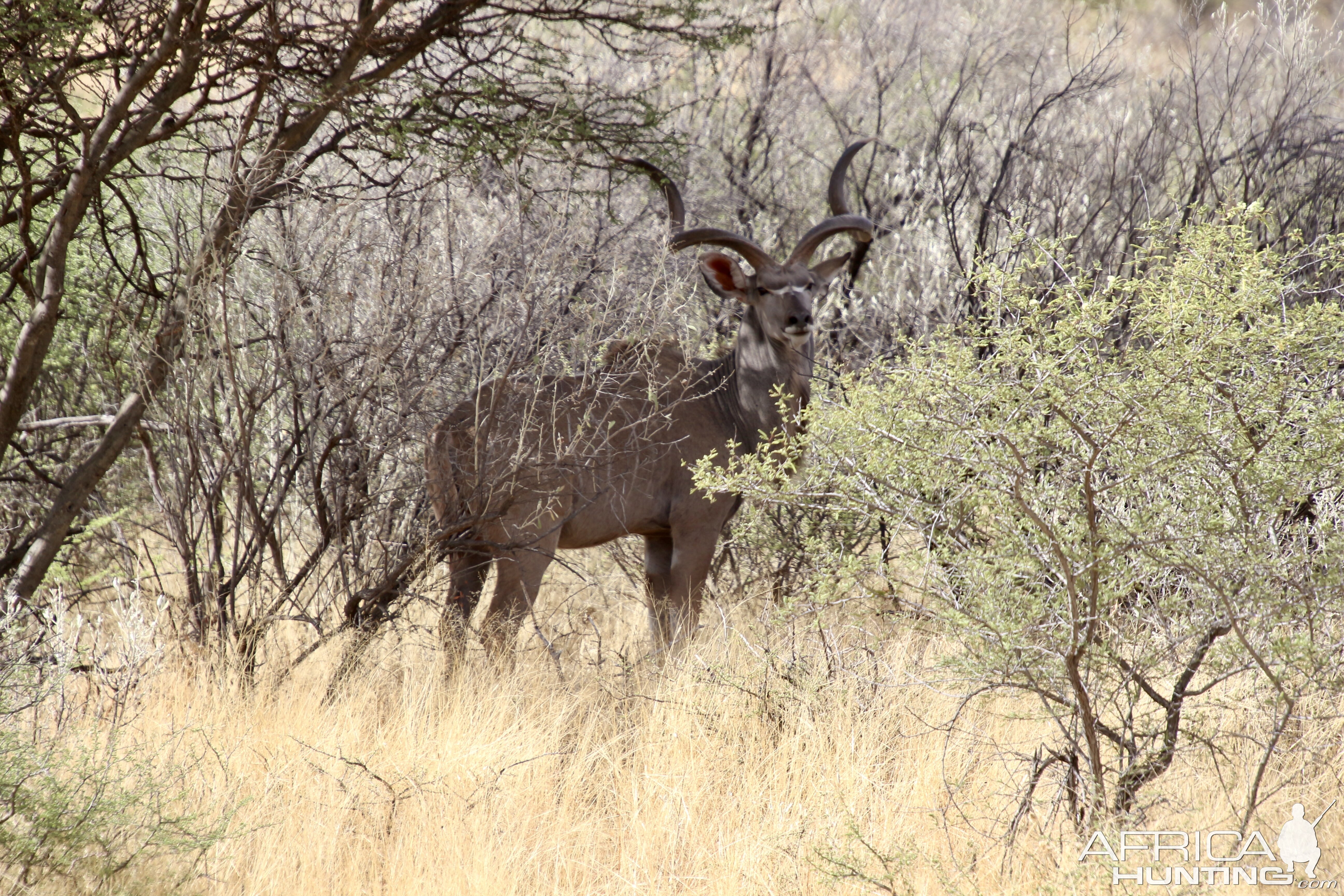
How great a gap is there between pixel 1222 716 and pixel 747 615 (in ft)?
10.4

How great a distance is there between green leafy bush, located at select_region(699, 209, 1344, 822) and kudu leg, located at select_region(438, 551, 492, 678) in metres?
2.04

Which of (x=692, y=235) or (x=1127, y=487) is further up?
(x=692, y=235)

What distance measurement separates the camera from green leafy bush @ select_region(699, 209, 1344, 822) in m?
3.45

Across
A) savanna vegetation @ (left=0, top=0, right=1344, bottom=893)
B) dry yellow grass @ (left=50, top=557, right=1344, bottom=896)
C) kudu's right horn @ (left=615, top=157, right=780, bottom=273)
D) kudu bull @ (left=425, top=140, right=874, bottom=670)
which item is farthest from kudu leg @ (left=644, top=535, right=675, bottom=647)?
kudu's right horn @ (left=615, top=157, right=780, bottom=273)

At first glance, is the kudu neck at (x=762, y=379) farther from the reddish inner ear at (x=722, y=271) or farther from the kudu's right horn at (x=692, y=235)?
the kudu's right horn at (x=692, y=235)

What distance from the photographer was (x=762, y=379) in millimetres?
6879

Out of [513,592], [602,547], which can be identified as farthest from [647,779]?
[602,547]

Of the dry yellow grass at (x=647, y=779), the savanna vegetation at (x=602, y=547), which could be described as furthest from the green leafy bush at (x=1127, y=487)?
the dry yellow grass at (x=647, y=779)

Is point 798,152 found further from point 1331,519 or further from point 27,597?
point 27,597

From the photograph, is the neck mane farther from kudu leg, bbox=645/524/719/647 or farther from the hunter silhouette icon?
the hunter silhouette icon

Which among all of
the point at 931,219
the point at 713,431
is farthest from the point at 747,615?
the point at 931,219

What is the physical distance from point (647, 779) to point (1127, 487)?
6.80 ft

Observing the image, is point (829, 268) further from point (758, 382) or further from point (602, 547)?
point (602, 547)

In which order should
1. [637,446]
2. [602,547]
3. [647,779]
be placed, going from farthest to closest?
[602,547] → [637,446] → [647,779]
